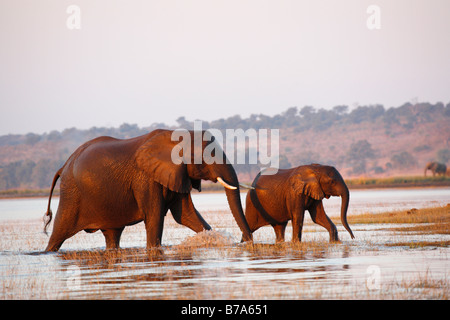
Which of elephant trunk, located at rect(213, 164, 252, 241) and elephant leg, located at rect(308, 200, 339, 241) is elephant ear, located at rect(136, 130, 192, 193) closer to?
elephant trunk, located at rect(213, 164, 252, 241)

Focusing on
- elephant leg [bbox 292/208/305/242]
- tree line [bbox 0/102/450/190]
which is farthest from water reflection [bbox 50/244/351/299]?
tree line [bbox 0/102/450/190]

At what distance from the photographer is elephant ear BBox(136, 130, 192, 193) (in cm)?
1480

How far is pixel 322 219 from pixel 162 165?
424 cm

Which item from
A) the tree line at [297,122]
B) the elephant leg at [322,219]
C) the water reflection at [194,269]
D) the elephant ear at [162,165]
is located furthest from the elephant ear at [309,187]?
the tree line at [297,122]

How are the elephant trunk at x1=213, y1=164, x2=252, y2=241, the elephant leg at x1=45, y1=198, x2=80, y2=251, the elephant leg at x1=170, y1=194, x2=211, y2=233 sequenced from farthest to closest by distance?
the elephant leg at x1=45, y1=198, x2=80, y2=251, the elephant leg at x1=170, y1=194, x2=211, y2=233, the elephant trunk at x1=213, y1=164, x2=252, y2=241

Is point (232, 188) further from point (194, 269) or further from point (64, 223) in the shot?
point (64, 223)

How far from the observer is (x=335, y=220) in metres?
25.3

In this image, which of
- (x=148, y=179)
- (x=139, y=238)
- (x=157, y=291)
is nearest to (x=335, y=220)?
(x=139, y=238)

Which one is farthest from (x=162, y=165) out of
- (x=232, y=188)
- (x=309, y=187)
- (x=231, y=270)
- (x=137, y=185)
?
(x=309, y=187)

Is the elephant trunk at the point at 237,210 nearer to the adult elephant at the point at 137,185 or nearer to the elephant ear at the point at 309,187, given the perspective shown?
the adult elephant at the point at 137,185

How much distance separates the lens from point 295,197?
17.3 meters

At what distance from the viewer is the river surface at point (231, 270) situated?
10508 mm

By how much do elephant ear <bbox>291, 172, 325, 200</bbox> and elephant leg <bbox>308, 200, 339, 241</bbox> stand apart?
0.38 meters
